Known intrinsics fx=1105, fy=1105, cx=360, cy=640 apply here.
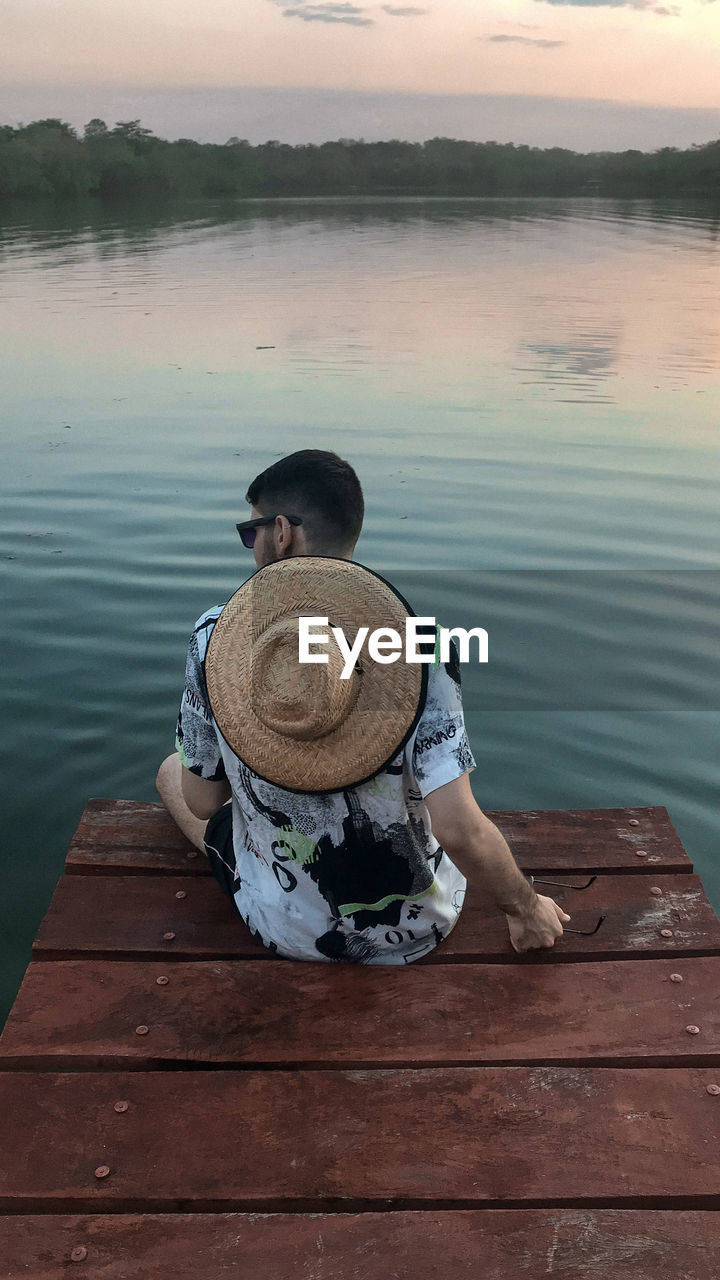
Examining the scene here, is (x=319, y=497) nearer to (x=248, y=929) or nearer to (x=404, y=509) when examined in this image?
(x=248, y=929)

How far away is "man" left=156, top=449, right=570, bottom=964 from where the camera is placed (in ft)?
7.03

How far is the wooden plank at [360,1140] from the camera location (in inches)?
79.8

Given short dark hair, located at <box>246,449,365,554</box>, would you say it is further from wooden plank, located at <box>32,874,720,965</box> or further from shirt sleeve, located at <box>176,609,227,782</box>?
wooden plank, located at <box>32,874,720,965</box>

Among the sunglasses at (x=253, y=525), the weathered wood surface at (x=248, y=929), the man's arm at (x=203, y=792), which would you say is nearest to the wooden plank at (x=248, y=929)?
the weathered wood surface at (x=248, y=929)

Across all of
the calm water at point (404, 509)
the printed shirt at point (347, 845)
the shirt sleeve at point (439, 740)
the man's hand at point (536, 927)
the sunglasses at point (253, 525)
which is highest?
the sunglasses at point (253, 525)

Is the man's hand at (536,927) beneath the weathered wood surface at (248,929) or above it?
above

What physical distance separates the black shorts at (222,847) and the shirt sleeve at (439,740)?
0.81 metres

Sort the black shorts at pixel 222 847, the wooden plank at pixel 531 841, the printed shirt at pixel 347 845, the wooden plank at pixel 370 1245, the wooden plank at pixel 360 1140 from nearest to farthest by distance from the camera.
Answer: the wooden plank at pixel 370 1245 < the wooden plank at pixel 360 1140 < the printed shirt at pixel 347 845 < the black shorts at pixel 222 847 < the wooden plank at pixel 531 841

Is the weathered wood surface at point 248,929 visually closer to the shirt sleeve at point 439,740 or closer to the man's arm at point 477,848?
the man's arm at point 477,848

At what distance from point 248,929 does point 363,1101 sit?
68 cm

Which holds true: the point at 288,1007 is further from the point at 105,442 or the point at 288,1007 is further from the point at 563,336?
the point at 563,336

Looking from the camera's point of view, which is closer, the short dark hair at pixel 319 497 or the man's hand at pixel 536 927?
the short dark hair at pixel 319 497

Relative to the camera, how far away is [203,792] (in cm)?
266

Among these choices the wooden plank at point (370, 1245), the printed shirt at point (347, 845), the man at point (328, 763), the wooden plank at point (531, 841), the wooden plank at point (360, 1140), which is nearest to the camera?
the wooden plank at point (370, 1245)
